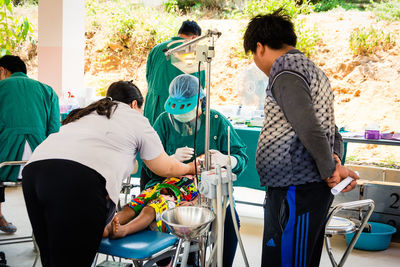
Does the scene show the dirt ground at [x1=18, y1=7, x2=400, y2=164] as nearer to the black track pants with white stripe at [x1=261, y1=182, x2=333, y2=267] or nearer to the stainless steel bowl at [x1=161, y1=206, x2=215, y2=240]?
the black track pants with white stripe at [x1=261, y1=182, x2=333, y2=267]

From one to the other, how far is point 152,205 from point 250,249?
4.24ft

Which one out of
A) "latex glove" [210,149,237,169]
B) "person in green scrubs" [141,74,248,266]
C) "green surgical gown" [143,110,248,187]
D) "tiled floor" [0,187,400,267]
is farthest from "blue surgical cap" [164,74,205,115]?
"tiled floor" [0,187,400,267]

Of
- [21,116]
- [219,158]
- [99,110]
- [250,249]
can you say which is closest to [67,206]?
[99,110]

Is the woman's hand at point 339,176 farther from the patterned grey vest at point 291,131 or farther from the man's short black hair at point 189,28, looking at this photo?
the man's short black hair at point 189,28

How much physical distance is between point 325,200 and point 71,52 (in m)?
4.25

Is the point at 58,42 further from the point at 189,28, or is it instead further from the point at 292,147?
the point at 292,147

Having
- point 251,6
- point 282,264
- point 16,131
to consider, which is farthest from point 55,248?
point 251,6

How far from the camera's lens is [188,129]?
93.0 inches

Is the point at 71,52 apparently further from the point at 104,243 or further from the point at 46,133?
the point at 104,243

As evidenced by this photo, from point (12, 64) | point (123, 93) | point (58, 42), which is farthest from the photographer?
point (58, 42)

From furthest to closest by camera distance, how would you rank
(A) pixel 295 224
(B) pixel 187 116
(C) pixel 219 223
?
(B) pixel 187 116, (A) pixel 295 224, (C) pixel 219 223

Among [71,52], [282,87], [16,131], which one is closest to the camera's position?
[282,87]

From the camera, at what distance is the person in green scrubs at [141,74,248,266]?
2254 mm

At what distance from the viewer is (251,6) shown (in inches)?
333
